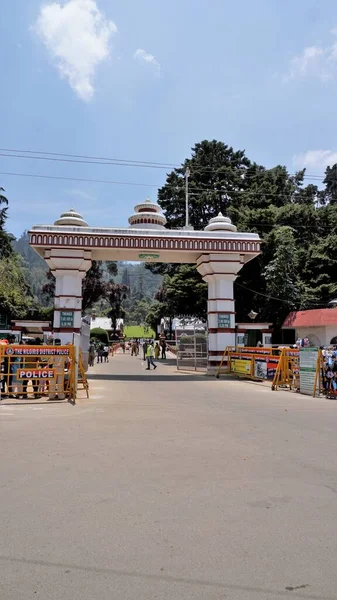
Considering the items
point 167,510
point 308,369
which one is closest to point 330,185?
point 308,369

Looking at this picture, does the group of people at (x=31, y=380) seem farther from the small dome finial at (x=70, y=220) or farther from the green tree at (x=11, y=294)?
the green tree at (x=11, y=294)

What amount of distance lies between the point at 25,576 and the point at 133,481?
6.44 feet

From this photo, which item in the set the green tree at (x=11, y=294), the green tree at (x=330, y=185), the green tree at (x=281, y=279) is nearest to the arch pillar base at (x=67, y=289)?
the green tree at (x=281, y=279)

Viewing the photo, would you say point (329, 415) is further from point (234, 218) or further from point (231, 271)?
point (234, 218)

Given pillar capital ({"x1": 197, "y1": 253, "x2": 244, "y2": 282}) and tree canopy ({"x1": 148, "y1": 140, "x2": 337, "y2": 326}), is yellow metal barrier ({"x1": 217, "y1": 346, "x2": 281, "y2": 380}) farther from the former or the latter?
tree canopy ({"x1": 148, "y1": 140, "x2": 337, "y2": 326})

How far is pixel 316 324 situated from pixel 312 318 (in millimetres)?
526

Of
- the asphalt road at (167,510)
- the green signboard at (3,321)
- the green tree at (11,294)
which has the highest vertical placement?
the green tree at (11,294)

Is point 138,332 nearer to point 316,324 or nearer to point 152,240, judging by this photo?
point 316,324

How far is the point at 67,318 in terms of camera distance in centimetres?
1805

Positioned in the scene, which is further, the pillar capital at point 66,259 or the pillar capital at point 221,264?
the pillar capital at point 221,264

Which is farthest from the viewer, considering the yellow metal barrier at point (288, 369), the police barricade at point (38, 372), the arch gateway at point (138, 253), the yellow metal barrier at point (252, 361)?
the arch gateway at point (138, 253)

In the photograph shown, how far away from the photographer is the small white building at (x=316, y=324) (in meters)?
24.6

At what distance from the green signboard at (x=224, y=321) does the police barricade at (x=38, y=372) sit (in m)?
8.82

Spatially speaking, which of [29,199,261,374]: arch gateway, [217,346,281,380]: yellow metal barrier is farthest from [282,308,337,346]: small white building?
[217,346,281,380]: yellow metal barrier
